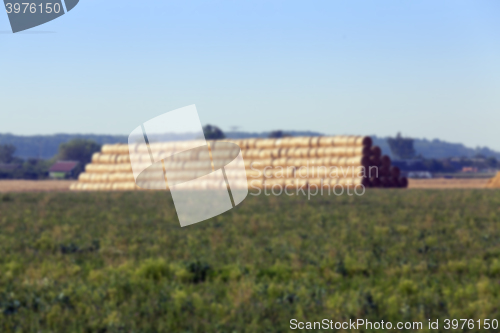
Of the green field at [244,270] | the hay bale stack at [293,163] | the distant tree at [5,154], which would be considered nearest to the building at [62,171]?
the distant tree at [5,154]

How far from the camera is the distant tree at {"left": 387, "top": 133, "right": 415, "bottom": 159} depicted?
137625mm

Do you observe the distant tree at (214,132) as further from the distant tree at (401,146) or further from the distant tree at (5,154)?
the distant tree at (401,146)

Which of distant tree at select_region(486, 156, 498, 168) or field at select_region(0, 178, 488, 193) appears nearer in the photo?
field at select_region(0, 178, 488, 193)

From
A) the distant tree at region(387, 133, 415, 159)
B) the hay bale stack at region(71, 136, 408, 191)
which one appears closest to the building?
the hay bale stack at region(71, 136, 408, 191)

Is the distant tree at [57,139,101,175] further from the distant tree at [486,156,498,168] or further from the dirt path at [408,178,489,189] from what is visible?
the distant tree at [486,156,498,168]

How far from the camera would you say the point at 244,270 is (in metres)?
8.85

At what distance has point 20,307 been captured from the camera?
7.17 m

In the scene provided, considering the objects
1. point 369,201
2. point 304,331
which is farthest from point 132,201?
point 304,331

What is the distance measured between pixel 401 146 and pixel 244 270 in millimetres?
134785

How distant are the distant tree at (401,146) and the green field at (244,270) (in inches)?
4923

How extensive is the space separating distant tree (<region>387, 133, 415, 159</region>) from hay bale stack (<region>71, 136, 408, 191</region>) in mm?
109848

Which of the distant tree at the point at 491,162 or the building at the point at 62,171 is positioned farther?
the distant tree at the point at 491,162

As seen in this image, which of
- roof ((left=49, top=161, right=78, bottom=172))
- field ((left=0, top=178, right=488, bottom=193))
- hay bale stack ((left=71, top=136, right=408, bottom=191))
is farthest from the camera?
roof ((left=49, top=161, right=78, bottom=172))

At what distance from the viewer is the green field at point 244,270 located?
6773 millimetres
